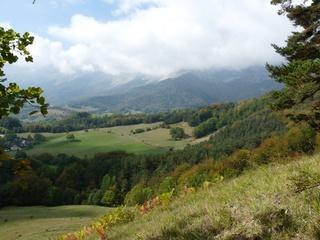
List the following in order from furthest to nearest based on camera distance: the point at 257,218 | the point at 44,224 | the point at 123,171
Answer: the point at 123,171 → the point at 44,224 → the point at 257,218

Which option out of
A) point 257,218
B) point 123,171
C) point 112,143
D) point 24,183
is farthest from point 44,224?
point 112,143

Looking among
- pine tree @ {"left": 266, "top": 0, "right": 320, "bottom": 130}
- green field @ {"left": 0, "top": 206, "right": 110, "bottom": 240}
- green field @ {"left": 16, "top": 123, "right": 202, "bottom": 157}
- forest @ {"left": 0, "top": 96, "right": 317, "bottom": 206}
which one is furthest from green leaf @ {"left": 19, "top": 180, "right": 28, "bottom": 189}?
green field @ {"left": 16, "top": 123, "right": 202, "bottom": 157}

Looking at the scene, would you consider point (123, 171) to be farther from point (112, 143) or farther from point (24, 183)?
point (24, 183)

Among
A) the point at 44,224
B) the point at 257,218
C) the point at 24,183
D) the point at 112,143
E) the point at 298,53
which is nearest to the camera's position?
the point at 24,183

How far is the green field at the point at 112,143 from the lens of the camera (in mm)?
121062

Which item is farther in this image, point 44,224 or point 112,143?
point 112,143

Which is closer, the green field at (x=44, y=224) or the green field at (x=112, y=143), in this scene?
the green field at (x=44, y=224)

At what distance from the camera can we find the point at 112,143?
13738cm

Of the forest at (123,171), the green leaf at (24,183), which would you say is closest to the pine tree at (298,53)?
the green leaf at (24,183)

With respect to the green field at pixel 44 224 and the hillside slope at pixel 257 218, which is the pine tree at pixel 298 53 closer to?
the hillside slope at pixel 257 218

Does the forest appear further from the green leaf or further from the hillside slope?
the green leaf

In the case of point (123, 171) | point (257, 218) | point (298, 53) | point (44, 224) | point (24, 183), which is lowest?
point (123, 171)

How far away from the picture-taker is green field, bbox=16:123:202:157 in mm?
121062

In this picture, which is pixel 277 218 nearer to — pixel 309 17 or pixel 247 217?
pixel 247 217
